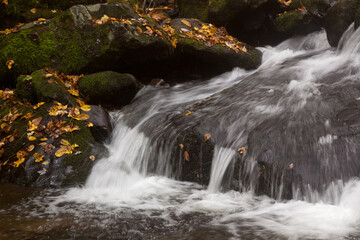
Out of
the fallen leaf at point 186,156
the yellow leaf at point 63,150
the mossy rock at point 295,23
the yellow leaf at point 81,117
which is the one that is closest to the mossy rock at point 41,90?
the yellow leaf at point 81,117

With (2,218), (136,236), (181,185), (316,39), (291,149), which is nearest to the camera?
(136,236)

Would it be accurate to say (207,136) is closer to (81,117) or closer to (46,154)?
(81,117)

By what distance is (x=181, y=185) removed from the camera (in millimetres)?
4512

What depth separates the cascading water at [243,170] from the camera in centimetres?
322

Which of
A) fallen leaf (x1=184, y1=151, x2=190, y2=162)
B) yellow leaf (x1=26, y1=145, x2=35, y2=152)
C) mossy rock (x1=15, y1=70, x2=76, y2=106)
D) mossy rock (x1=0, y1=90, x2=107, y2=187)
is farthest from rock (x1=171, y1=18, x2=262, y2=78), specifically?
yellow leaf (x1=26, y1=145, x2=35, y2=152)

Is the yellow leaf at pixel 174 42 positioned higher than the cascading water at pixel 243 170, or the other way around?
the yellow leaf at pixel 174 42

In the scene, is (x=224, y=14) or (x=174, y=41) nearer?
(x=174, y=41)

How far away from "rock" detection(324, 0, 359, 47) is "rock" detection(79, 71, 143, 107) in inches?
180

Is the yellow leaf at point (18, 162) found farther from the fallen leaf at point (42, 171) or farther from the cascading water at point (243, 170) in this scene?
the cascading water at point (243, 170)

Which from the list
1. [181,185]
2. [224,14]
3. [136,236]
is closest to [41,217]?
[136,236]

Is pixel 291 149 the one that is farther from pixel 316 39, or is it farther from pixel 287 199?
pixel 316 39

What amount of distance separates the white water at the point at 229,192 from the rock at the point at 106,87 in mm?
648

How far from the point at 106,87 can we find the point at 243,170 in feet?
11.9

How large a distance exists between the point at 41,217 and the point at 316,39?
7.93 metres
